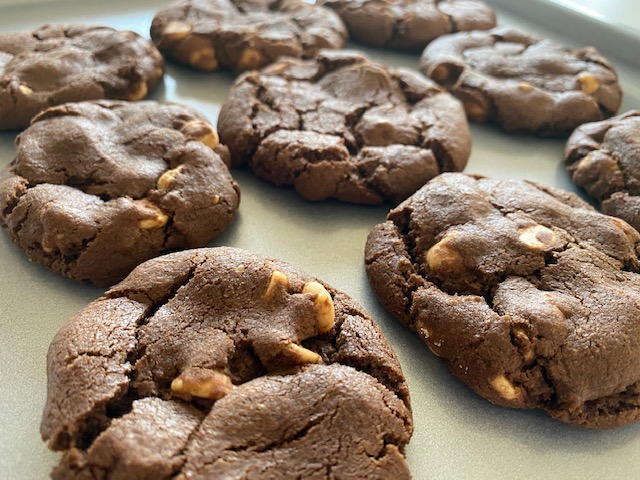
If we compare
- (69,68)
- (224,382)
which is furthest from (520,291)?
(69,68)

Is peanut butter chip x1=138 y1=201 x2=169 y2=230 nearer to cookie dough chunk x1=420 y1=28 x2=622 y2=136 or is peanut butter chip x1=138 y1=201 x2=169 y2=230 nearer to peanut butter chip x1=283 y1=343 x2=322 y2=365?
peanut butter chip x1=283 y1=343 x2=322 y2=365

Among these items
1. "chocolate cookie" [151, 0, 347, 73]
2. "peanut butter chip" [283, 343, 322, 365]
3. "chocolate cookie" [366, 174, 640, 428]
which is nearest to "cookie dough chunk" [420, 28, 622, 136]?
"chocolate cookie" [151, 0, 347, 73]

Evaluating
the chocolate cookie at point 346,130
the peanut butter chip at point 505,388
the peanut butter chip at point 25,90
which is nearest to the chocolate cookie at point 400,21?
the chocolate cookie at point 346,130

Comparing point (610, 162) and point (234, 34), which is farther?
point (234, 34)

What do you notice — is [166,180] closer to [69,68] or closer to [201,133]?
[201,133]

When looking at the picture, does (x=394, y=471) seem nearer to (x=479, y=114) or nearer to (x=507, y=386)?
(x=507, y=386)

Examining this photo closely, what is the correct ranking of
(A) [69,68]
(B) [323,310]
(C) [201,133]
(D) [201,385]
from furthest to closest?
(A) [69,68] < (C) [201,133] < (B) [323,310] < (D) [201,385]

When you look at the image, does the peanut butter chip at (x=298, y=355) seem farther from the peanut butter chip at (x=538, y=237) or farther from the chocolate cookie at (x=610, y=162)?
the chocolate cookie at (x=610, y=162)
